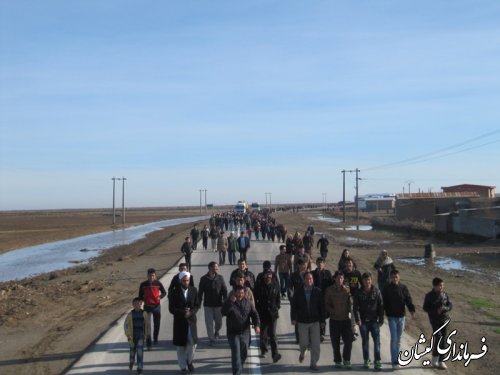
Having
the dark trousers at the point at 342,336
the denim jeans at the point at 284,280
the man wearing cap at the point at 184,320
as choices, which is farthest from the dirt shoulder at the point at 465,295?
the man wearing cap at the point at 184,320

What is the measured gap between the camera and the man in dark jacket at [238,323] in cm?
832

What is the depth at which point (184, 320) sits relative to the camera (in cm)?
890

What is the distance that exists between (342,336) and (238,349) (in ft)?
5.73

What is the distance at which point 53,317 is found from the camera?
15039 millimetres

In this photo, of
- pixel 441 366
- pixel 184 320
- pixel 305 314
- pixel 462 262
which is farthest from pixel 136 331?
pixel 462 262

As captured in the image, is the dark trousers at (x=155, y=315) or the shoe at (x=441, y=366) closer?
the shoe at (x=441, y=366)

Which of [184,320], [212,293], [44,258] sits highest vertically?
[212,293]

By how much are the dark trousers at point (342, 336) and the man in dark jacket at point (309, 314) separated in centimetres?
26

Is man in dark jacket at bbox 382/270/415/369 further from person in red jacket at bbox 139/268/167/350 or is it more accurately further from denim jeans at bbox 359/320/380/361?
person in red jacket at bbox 139/268/167/350

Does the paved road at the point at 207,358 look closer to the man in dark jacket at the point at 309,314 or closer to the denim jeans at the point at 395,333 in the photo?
the denim jeans at the point at 395,333

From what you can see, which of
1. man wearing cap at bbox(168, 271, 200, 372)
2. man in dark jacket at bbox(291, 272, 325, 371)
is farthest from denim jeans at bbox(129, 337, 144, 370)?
man in dark jacket at bbox(291, 272, 325, 371)

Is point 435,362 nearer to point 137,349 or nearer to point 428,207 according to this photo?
point 137,349

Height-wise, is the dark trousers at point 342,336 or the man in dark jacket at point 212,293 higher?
the man in dark jacket at point 212,293

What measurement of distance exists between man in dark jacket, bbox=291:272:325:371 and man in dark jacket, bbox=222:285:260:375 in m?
0.76
